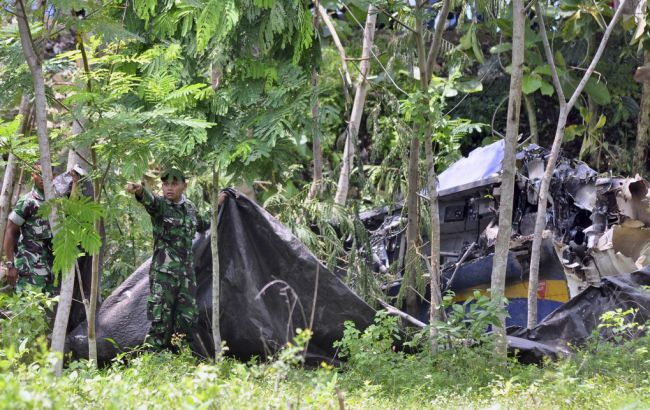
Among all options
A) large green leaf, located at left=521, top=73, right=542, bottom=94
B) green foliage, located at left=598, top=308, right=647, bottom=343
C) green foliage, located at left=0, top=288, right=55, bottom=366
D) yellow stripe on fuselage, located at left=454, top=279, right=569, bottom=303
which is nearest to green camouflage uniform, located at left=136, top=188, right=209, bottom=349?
green foliage, located at left=0, top=288, right=55, bottom=366

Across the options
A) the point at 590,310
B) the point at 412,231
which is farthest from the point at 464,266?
the point at 590,310

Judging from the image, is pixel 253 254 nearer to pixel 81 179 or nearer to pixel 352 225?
pixel 352 225

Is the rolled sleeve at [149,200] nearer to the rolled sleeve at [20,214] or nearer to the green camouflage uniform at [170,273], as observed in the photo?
the green camouflage uniform at [170,273]

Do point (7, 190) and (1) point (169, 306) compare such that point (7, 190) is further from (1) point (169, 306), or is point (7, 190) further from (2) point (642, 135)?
(2) point (642, 135)

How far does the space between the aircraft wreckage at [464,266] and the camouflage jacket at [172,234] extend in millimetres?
428

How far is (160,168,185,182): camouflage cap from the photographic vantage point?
715cm

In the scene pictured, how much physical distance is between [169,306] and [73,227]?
2.46m

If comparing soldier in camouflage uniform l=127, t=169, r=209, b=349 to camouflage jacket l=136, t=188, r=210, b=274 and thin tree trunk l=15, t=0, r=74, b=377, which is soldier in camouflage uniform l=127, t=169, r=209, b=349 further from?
thin tree trunk l=15, t=0, r=74, b=377

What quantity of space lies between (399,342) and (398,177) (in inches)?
87.3

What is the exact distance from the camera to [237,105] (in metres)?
7.01

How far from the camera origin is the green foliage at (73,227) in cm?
502

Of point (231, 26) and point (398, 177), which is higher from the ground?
point (231, 26)

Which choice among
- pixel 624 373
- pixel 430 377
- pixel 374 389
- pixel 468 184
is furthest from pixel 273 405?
pixel 468 184

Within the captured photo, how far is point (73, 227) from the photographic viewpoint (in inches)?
200
